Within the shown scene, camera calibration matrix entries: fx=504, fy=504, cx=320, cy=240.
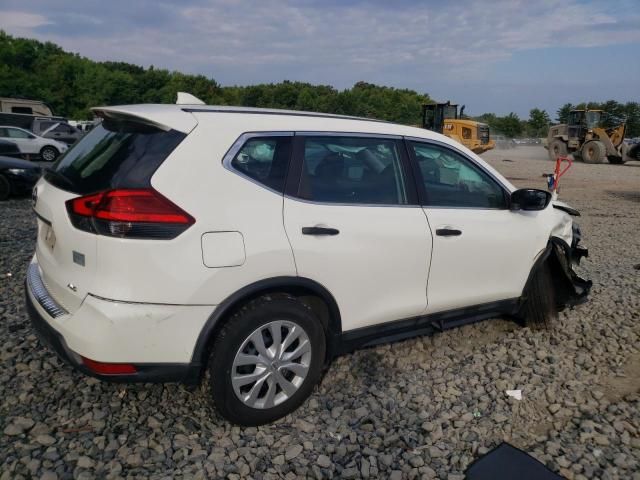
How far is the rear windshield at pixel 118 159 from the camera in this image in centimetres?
248

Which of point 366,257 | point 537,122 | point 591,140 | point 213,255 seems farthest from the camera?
point 537,122

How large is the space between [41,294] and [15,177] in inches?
334

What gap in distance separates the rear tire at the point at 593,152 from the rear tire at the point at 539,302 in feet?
80.8

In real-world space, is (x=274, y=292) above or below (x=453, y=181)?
below

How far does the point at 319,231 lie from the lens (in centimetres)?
282

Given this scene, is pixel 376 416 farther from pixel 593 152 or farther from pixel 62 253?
pixel 593 152

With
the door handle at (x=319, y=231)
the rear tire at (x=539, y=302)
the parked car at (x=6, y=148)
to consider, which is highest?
the door handle at (x=319, y=231)

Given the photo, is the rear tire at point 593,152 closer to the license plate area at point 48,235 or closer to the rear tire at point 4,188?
the rear tire at point 4,188

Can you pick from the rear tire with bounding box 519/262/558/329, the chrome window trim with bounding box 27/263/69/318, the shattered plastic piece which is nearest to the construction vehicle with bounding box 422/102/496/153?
the rear tire with bounding box 519/262/558/329

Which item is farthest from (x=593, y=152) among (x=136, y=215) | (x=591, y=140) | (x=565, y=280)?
(x=136, y=215)

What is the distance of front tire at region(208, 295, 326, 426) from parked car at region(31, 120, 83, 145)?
2259 cm

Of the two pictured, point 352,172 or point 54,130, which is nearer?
point 352,172

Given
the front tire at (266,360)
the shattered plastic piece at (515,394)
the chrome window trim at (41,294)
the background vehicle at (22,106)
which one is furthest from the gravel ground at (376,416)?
the background vehicle at (22,106)

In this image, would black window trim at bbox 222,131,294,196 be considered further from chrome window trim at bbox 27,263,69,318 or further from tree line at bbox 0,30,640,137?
tree line at bbox 0,30,640,137
